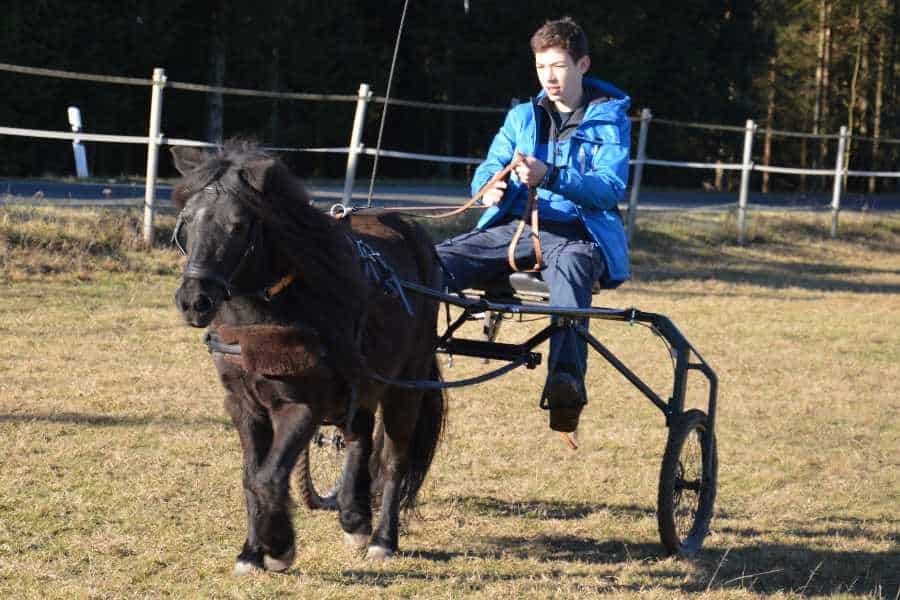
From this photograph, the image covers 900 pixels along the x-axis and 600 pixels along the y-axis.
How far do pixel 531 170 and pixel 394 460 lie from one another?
1405mm

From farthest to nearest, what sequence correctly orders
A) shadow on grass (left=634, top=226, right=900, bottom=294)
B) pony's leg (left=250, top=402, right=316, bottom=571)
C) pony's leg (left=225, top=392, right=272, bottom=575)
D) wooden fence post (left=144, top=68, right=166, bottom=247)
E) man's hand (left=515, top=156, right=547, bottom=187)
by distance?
1. shadow on grass (left=634, top=226, right=900, bottom=294)
2. wooden fence post (left=144, top=68, right=166, bottom=247)
3. man's hand (left=515, top=156, right=547, bottom=187)
4. pony's leg (left=225, top=392, right=272, bottom=575)
5. pony's leg (left=250, top=402, right=316, bottom=571)

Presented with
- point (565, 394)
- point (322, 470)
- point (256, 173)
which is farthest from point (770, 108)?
point (256, 173)

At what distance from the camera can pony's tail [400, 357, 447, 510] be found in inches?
207

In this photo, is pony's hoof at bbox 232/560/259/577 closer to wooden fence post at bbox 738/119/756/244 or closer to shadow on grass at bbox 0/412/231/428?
shadow on grass at bbox 0/412/231/428

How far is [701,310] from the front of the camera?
12555mm

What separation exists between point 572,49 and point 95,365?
4.73 m

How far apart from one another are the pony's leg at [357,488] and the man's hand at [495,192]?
1.07 metres

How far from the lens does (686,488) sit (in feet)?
17.8

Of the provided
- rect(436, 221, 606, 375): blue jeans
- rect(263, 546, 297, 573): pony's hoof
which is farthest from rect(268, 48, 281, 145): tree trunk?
rect(263, 546, 297, 573): pony's hoof

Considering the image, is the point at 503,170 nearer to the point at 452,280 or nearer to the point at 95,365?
the point at 452,280

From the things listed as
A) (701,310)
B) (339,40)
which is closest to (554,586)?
(701,310)

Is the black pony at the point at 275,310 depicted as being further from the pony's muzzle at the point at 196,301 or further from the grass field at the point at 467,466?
the grass field at the point at 467,466

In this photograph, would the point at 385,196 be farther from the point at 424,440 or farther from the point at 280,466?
the point at 280,466

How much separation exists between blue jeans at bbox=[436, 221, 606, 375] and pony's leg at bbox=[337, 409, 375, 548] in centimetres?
76
